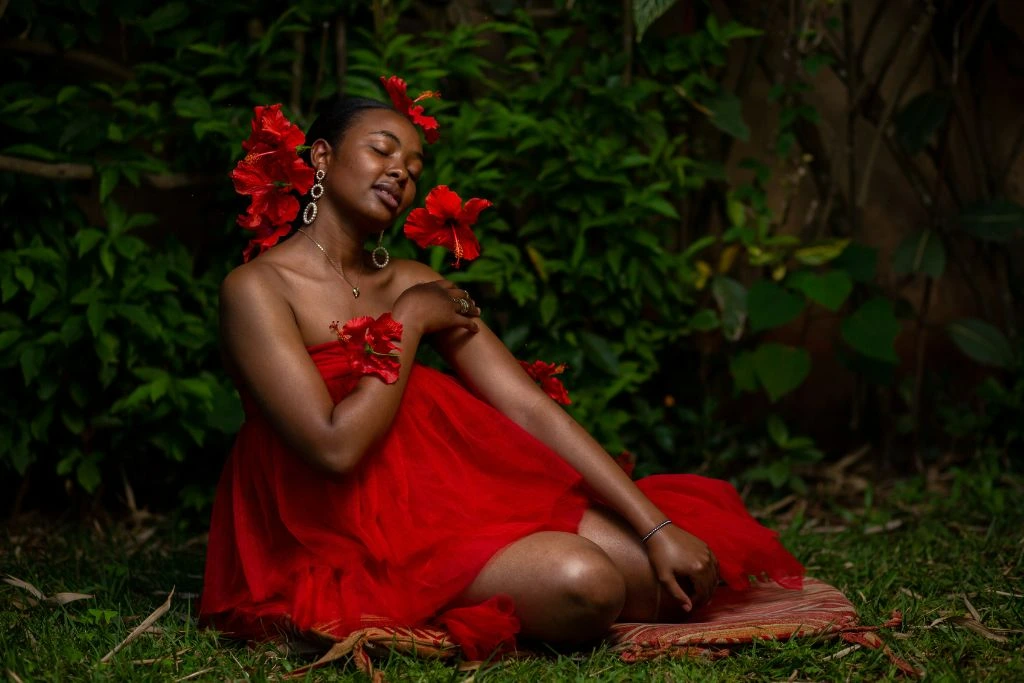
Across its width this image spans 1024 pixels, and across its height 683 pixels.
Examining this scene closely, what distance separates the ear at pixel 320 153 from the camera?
92.4 inches

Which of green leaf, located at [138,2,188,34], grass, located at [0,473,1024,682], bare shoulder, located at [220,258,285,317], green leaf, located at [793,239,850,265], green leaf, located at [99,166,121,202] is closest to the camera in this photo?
grass, located at [0,473,1024,682]

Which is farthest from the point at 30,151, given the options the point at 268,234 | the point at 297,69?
the point at 268,234

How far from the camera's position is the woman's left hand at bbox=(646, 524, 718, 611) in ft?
7.13

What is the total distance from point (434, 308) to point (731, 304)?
1.63 m

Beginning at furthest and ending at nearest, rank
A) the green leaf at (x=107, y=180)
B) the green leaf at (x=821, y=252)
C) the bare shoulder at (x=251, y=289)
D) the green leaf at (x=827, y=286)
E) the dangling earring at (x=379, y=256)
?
1. the green leaf at (x=821, y=252)
2. the green leaf at (x=827, y=286)
3. the green leaf at (x=107, y=180)
4. the dangling earring at (x=379, y=256)
5. the bare shoulder at (x=251, y=289)

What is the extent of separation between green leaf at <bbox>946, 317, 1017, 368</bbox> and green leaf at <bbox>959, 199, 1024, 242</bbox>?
310 millimetres

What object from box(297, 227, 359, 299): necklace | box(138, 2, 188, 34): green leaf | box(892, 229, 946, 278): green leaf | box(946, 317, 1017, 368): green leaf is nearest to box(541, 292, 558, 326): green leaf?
box(297, 227, 359, 299): necklace

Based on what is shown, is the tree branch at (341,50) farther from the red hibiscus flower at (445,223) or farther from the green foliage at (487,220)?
the red hibiscus flower at (445,223)

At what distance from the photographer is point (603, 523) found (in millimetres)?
2279

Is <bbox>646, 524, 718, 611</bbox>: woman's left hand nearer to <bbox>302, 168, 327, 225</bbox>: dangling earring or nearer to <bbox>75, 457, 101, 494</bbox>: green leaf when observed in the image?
<bbox>302, 168, 327, 225</bbox>: dangling earring

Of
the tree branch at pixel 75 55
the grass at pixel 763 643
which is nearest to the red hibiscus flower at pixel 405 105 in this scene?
the grass at pixel 763 643

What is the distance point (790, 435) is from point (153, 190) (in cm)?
241

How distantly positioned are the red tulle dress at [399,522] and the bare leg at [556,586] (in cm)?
3

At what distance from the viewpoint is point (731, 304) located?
3666 millimetres
